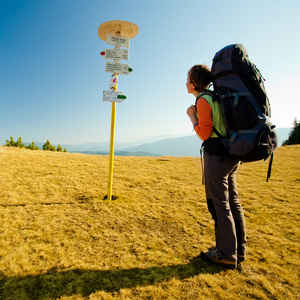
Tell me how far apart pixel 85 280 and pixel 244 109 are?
276cm

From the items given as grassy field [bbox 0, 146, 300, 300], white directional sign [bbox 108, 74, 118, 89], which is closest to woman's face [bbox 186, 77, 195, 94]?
white directional sign [bbox 108, 74, 118, 89]

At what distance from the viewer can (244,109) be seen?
209 cm

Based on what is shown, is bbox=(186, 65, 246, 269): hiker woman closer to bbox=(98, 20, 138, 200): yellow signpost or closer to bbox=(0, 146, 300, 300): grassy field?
bbox=(0, 146, 300, 300): grassy field

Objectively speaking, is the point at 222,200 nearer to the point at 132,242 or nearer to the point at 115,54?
the point at 132,242

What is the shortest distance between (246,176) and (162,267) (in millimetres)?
5807

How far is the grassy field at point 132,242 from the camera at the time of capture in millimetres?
2186

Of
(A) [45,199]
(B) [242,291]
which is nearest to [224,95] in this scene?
(B) [242,291]

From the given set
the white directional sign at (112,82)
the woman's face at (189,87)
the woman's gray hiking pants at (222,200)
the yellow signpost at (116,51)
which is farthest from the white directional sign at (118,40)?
the woman's gray hiking pants at (222,200)

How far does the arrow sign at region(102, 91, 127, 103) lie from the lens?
4.22 m

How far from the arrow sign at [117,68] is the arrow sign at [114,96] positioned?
47 centimetres

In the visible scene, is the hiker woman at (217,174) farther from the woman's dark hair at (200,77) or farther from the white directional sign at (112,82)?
the white directional sign at (112,82)

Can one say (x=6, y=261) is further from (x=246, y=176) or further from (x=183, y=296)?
(x=246, y=176)

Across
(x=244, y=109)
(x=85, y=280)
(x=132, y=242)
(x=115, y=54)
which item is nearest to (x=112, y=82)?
(x=115, y=54)

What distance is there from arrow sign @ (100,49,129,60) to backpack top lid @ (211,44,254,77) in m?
2.61
